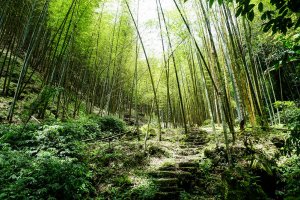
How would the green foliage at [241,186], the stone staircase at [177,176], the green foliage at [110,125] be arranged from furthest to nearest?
the green foliage at [110,125]
the stone staircase at [177,176]
the green foliage at [241,186]

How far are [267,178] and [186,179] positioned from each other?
1.44 meters

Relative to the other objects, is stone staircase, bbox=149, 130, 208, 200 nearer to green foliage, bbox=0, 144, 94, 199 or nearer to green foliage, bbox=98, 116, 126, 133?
green foliage, bbox=0, 144, 94, 199

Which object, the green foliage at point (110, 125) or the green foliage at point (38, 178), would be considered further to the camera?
Answer: the green foliage at point (110, 125)

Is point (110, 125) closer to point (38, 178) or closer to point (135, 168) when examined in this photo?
point (135, 168)

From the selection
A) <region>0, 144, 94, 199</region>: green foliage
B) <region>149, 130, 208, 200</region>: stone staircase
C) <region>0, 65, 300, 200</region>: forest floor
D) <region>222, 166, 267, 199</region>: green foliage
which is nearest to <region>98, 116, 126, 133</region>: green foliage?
<region>0, 65, 300, 200</region>: forest floor

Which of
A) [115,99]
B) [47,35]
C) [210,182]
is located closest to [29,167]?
[210,182]

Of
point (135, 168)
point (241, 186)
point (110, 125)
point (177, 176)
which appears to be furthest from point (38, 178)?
point (110, 125)

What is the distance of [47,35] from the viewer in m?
9.99

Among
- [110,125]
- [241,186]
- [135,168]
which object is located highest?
[110,125]

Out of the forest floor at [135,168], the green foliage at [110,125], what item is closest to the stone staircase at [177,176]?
the forest floor at [135,168]

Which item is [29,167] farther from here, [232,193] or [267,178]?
[267,178]

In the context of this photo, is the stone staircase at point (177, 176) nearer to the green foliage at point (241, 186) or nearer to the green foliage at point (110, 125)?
the green foliage at point (241, 186)

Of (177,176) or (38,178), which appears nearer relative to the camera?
(38,178)

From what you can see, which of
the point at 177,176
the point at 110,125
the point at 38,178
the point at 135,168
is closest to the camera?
the point at 38,178
